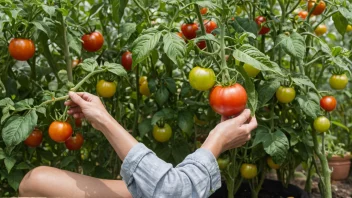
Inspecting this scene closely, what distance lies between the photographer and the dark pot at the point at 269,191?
211cm

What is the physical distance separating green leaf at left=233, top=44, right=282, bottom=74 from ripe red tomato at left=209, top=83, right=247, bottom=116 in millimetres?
83

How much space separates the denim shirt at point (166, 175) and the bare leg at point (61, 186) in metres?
0.29

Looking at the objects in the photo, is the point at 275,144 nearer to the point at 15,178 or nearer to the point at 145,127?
the point at 145,127

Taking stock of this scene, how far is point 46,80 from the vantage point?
7.45 ft

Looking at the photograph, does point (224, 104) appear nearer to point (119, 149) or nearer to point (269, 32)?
point (119, 149)

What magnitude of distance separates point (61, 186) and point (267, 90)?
2.63 feet

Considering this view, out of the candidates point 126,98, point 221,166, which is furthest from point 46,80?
point 221,166

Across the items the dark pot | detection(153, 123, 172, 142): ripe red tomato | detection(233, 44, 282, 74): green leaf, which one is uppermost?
detection(233, 44, 282, 74): green leaf

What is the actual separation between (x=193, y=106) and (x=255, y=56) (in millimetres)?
522

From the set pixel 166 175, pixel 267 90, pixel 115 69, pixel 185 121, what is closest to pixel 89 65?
pixel 115 69

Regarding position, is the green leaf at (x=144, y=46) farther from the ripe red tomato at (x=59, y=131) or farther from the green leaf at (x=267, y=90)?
the green leaf at (x=267, y=90)

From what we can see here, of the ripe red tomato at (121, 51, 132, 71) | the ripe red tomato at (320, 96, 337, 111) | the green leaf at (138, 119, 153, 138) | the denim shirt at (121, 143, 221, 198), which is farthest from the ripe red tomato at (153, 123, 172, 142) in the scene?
the ripe red tomato at (320, 96, 337, 111)

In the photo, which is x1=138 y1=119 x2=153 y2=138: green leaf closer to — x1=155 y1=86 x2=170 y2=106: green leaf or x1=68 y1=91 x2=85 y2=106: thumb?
x1=155 y1=86 x2=170 y2=106: green leaf

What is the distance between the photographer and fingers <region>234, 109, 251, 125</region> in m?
1.42
